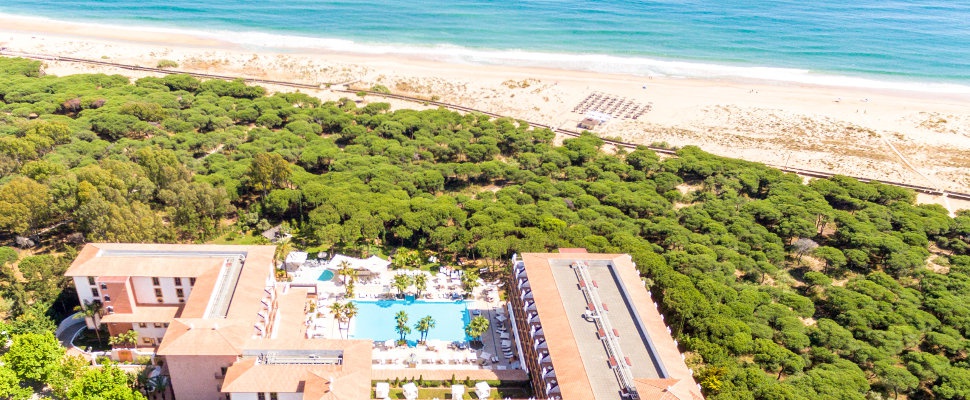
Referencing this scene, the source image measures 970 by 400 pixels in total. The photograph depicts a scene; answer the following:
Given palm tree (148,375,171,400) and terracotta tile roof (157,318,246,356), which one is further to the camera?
palm tree (148,375,171,400)

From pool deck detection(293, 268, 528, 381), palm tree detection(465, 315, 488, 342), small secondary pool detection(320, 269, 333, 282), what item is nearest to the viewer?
pool deck detection(293, 268, 528, 381)

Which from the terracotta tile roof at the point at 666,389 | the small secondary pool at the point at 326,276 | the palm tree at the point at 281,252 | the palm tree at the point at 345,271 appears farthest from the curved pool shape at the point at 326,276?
the terracotta tile roof at the point at 666,389

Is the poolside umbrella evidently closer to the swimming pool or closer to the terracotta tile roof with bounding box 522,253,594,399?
the terracotta tile roof with bounding box 522,253,594,399

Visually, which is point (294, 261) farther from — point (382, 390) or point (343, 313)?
point (382, 390)

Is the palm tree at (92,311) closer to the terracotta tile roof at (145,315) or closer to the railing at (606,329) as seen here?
the terracotta tile roof at (145,315)

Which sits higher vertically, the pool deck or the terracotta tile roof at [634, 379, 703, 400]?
the terracotta tile roof at [634, 379, 703, 400]

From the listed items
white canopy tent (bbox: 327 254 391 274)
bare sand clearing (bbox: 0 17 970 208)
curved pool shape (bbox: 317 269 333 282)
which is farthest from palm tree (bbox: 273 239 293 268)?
bare sand clearing (bbox: 0 17 970 208)
